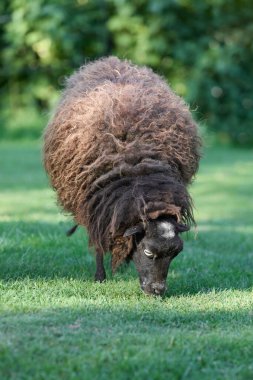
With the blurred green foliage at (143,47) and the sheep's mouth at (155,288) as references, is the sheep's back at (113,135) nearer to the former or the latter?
the sheep's mouth at (155,288)

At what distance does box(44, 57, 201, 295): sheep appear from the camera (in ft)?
21.1

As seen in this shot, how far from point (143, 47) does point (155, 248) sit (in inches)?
652

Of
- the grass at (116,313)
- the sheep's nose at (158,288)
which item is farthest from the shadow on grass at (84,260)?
the sheep's nose at (158,288)

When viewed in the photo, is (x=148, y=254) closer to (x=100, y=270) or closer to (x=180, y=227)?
(x=180, y=227)

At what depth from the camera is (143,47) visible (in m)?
22.4

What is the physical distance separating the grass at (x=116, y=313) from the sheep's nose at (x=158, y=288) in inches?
3.4

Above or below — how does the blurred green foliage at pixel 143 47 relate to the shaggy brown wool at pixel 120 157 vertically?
below

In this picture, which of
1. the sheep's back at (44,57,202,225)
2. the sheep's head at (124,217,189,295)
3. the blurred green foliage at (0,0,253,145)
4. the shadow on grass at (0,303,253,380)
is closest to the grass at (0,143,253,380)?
the shadow on grass at (0,303,253,380)

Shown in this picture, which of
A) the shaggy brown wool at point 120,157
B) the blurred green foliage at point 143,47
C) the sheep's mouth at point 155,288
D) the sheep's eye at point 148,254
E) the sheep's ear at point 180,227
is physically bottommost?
the blurred green foliage at point 143,47

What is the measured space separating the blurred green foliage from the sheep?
15.2 meters

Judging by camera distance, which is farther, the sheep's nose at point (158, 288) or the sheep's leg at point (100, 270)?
the sheep's leg at point (100, 270)

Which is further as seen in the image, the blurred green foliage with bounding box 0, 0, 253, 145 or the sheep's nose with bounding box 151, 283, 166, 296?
the blurred green foliage with bounding box 0, 0, 253, 145

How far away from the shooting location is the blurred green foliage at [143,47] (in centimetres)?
2234

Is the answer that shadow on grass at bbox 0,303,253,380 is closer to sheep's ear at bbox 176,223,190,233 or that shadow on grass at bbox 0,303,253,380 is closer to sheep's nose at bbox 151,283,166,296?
sheep's nose at bbox 151,283,166,296
